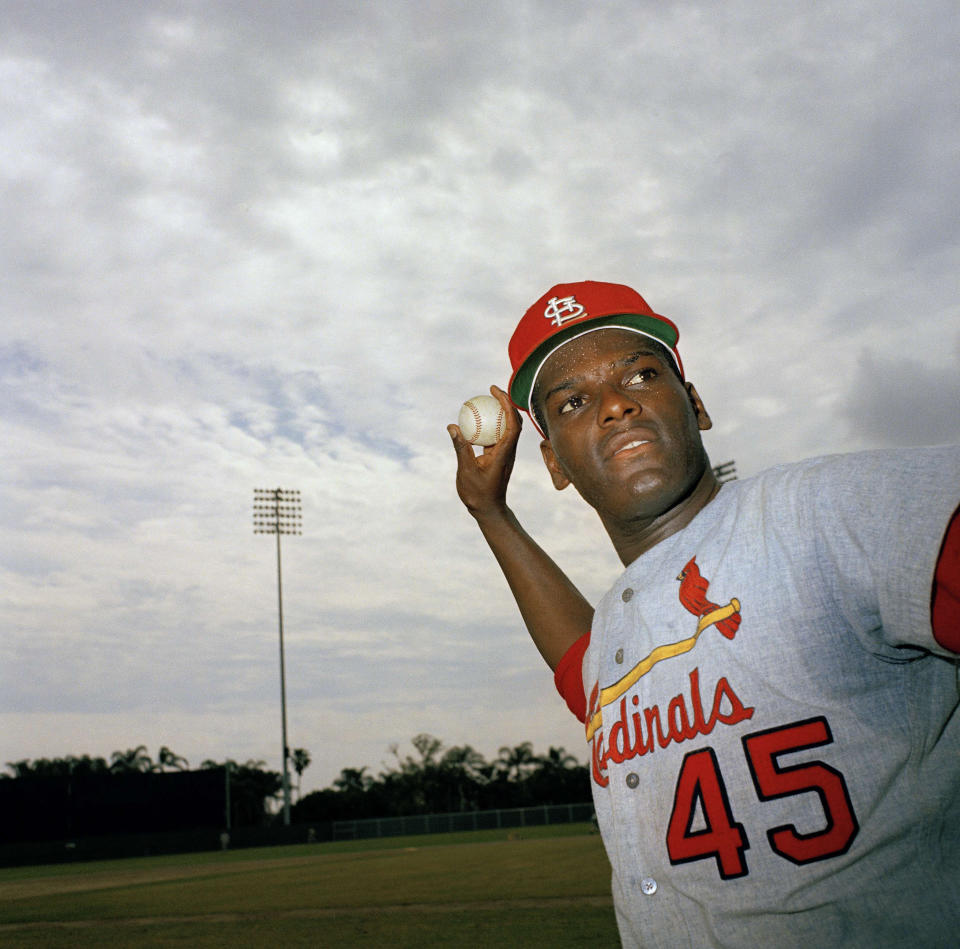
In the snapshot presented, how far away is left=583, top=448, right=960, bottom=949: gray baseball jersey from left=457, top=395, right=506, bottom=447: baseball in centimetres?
112

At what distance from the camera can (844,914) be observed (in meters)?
→ 1.14

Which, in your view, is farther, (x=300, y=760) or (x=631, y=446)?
(x=300, y=760)

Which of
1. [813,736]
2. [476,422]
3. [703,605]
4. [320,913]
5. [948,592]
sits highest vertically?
[476,422]

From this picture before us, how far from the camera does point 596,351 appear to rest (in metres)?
1.84

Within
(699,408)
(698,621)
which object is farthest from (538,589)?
(698,621)

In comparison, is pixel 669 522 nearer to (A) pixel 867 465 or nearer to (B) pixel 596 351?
(B) pixel 596 351

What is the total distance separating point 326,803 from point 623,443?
57.6 m

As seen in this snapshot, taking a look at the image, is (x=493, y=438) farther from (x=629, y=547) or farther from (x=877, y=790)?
(x=877, y=790)

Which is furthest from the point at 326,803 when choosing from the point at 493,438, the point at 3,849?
the point at 493,438

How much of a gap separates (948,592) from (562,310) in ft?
3.38

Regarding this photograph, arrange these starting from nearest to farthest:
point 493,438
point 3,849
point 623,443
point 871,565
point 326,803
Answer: point 871,565
point 623,443
point 493,438
point 3,849
point 326,803

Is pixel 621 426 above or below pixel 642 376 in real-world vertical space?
below

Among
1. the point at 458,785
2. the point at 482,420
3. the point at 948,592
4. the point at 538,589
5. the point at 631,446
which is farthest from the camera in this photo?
the point at 458,785

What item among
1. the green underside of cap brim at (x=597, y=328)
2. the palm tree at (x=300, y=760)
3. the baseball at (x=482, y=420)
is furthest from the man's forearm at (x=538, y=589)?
the palm tree at (x=300, y=760)
